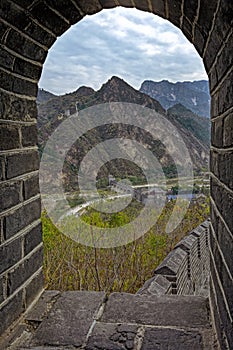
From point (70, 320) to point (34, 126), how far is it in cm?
103

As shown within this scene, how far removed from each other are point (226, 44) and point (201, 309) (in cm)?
136

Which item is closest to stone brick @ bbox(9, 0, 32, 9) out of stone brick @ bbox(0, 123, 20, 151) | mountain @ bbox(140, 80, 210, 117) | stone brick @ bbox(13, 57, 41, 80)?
stone brick @ bbox(13, 57, 41, 80)

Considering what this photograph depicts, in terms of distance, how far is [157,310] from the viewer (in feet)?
6.20

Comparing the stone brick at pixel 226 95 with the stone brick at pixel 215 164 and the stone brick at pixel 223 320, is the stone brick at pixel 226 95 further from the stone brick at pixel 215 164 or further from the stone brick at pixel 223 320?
the stone brick at pixel 223 320

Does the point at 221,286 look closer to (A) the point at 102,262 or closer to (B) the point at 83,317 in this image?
(B) the point at 83,317

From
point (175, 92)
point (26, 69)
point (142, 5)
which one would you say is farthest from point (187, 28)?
point (175, 92)

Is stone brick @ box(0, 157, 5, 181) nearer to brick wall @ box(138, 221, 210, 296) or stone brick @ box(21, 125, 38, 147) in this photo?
stone brick @ box(21, 125, 38, 147)

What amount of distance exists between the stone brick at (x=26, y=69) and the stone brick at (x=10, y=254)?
810 mm

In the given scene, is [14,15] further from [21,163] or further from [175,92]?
[175,92]

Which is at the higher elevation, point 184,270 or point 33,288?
point 33,288

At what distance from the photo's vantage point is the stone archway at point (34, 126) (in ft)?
3.96

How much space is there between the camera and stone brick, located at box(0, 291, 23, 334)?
1599 millimetres

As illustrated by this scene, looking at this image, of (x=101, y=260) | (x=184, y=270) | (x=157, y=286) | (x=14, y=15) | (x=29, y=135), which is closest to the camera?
(x=14, y=15)

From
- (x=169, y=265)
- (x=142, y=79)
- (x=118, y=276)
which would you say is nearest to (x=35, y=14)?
(x=169, y=265)
